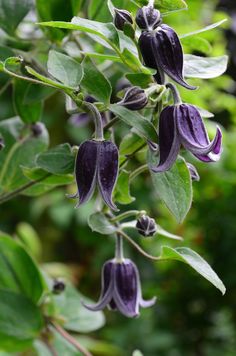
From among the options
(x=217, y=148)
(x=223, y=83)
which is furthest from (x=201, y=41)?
(x=223, y=83)

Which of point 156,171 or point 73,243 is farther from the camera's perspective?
point 73,243

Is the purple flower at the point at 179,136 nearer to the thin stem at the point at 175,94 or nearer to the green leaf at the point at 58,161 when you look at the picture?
the thin stem at the point at 175,94

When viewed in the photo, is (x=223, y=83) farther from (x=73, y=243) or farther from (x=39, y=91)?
(x=39, y=91)

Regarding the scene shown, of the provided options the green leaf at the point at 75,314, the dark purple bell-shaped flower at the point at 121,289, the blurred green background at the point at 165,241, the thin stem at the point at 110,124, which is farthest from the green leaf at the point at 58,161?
the blurred green background at the point at 165,241

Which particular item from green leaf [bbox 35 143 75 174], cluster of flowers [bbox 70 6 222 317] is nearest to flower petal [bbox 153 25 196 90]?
cluster of flowers [bbox 70 6 222 317]

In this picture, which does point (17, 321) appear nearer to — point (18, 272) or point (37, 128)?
point (18, 272)

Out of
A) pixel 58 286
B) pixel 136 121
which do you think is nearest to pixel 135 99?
pixel 136 121
